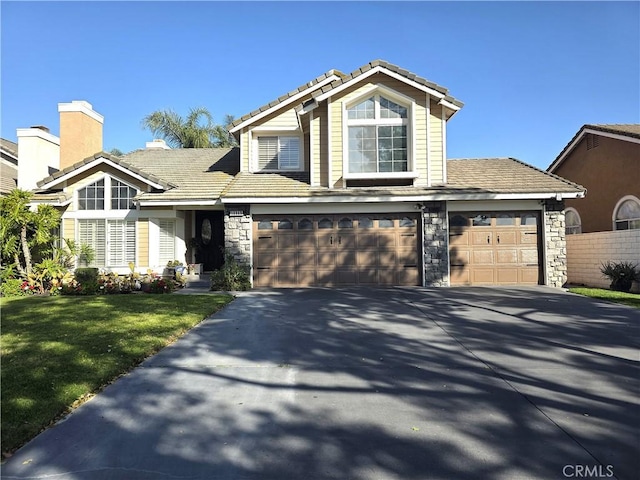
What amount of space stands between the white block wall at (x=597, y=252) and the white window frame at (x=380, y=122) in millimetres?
6858

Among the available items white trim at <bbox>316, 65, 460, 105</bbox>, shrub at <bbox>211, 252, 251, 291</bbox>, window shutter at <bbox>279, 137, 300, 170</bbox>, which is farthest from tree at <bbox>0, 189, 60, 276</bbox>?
white trim at <bbox>316, 65, 460, 105</bbox>

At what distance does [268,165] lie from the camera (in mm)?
15055

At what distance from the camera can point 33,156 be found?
15320 millimetres

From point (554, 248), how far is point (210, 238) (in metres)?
12.8

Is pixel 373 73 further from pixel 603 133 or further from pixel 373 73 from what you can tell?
pixel 603 133

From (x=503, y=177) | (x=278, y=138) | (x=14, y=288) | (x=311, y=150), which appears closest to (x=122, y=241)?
(x=14, y=288)

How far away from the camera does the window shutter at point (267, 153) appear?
15039 millimetres

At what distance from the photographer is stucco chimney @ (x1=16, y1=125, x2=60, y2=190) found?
15164 mm

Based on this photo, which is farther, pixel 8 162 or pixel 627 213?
pixel 8 162

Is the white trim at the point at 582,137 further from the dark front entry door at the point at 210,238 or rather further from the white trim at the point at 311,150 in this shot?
the dark front entry door at the point at 210,238

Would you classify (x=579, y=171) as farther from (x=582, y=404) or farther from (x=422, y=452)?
(x=422, y=452)

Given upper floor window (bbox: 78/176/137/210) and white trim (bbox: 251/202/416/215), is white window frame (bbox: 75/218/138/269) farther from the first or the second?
white trim (bbox: 251/202/416/215)

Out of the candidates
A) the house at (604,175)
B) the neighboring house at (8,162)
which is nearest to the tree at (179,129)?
the neighboring house at (8,162)

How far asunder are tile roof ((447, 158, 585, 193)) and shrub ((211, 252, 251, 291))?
7.40 metres
